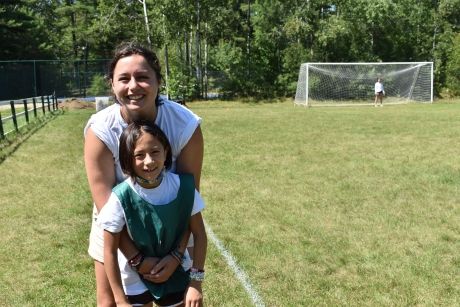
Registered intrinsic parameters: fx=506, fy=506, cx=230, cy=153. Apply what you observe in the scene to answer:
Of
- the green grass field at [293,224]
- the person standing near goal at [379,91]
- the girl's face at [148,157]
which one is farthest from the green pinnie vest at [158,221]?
the person standing near goal at [379,91]

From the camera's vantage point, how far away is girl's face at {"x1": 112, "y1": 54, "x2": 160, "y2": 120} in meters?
2.25

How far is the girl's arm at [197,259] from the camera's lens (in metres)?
2.38

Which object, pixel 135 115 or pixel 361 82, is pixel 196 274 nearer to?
pixel 135 115

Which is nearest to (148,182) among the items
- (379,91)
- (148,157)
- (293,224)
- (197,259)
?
(148,157)

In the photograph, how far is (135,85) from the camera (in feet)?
7.33

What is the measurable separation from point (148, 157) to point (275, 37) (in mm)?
37101

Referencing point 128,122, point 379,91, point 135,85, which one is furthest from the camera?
point 379,91

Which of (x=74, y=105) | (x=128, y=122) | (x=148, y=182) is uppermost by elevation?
(x=128, y=122)

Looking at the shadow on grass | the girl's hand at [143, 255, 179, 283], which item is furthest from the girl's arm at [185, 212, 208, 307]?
the shadow on grass

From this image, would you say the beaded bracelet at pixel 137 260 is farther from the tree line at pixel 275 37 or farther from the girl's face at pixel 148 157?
the tree line at pixel 275 37

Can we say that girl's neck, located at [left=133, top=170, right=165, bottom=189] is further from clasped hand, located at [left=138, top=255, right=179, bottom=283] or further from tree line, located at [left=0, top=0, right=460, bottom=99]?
tree line, located at [left=0, top=0, right=460, bottom=99]

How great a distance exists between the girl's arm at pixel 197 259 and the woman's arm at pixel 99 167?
16.8 inches

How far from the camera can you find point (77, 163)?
420 inches

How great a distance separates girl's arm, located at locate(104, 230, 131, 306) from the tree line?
3105cm
